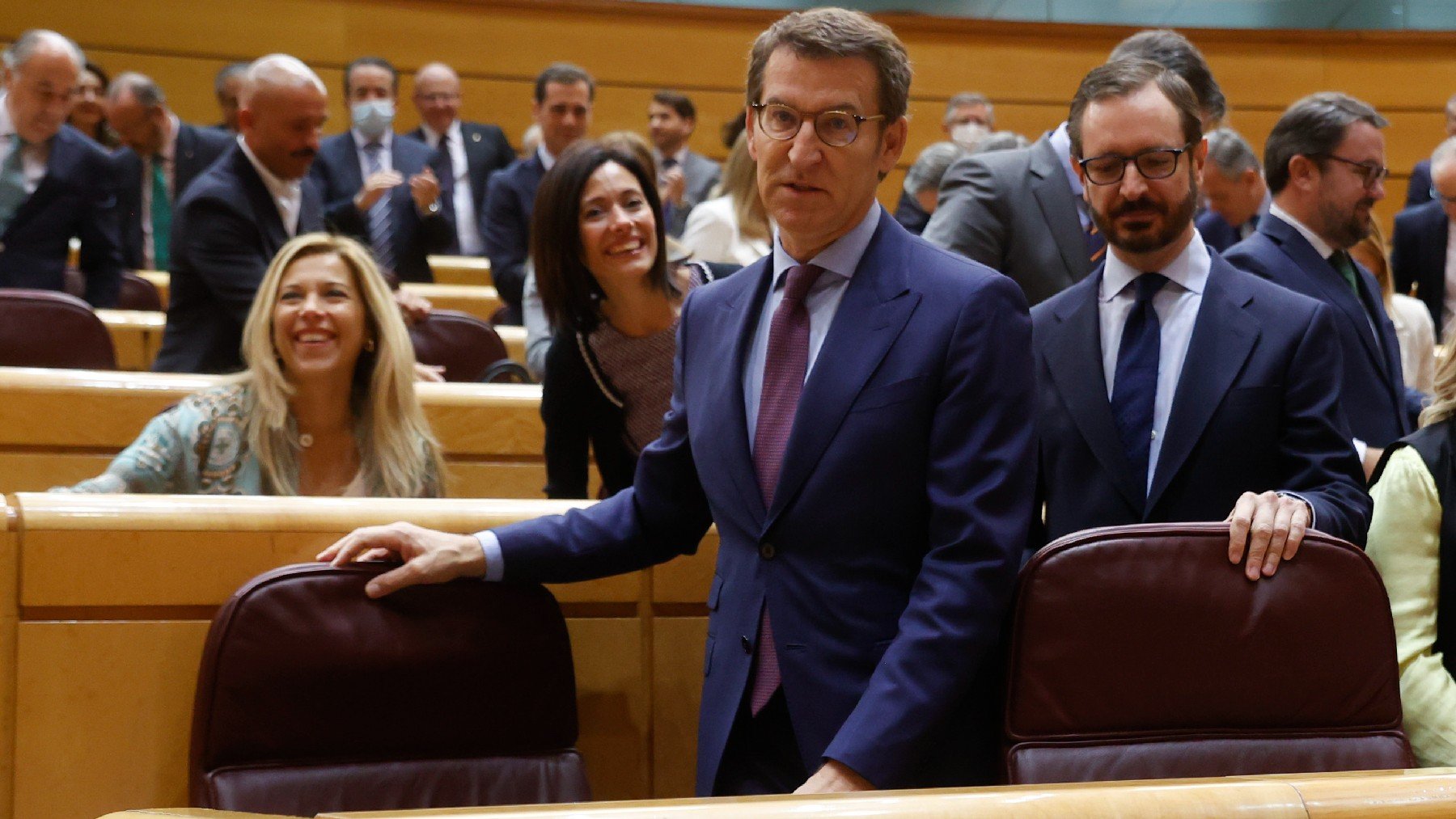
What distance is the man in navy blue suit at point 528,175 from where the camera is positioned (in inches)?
147

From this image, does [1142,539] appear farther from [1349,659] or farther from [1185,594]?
[1349,659]

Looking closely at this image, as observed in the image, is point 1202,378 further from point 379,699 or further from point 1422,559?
point 379,699

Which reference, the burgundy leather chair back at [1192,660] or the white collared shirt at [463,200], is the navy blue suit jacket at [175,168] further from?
the burgundy leather chair back at [1192,660]

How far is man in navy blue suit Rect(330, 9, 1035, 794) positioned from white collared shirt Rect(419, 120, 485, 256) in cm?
362

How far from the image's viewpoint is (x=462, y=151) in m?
4.71

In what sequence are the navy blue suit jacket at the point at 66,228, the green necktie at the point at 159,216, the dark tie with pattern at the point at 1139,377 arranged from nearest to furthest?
1. the dark tie with pattern at the point at 1139,377
2. the navy blue suit jacket at the point at 66,228
3. the green necktie at the point at 159,216

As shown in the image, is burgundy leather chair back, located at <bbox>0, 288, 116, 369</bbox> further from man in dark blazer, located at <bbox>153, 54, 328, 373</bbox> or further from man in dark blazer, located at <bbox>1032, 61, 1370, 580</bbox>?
man in dark blazer, located at <bbox>1032, 61, 1370, 580</bbox>

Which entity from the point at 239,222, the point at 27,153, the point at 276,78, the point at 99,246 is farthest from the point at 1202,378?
the point at 27,153

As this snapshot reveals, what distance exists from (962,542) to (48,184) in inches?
112

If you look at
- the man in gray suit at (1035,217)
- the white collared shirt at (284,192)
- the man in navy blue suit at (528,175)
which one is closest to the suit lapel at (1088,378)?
the man in gray suit at (1035,217)

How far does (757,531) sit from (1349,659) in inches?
19.6

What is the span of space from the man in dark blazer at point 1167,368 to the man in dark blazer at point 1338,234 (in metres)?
0.48

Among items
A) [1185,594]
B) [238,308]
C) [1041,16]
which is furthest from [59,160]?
[1041,16]

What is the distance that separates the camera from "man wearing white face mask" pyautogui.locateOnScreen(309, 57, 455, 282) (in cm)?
368
